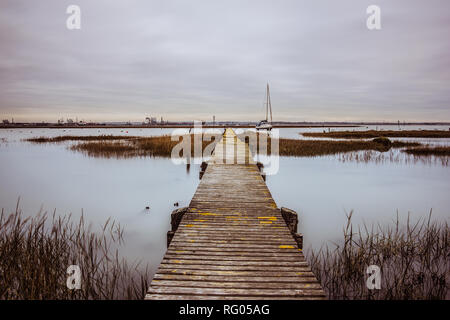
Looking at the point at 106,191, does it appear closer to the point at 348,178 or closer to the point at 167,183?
the point at 167,183

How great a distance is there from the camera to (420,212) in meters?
9.66

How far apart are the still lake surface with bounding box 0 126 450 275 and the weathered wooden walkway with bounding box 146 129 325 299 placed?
1.96 m

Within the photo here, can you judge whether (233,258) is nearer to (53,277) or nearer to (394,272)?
(53,277)

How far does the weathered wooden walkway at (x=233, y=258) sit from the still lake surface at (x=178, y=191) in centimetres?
196

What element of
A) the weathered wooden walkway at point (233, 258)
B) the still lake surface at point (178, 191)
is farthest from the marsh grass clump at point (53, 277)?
the weathered wooden walkway at point (233, 258)

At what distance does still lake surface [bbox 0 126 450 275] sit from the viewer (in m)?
8.39

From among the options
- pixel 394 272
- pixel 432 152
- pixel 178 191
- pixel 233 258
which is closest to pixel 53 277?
pixel 233 258

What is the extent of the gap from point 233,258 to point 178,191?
28.0ft

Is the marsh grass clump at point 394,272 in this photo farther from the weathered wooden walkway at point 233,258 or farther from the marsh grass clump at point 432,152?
the marsh grass clump at point 432,152

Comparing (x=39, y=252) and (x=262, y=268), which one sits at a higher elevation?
(x=262, y=268)

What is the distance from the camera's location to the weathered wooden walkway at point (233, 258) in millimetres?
3141

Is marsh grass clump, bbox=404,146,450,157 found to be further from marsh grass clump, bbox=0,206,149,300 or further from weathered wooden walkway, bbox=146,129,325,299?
marsh grass clump, bbox=0,206,149,300
